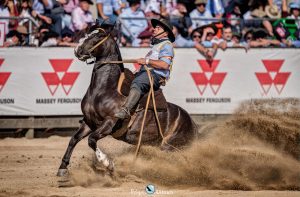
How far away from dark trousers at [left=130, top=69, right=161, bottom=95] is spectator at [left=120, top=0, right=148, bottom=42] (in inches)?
182

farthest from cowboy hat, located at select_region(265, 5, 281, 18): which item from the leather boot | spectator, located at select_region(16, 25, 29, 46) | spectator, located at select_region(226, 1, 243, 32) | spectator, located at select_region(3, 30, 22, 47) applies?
the leather boot

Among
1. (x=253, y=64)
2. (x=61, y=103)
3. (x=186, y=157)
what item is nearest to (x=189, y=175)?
(x=186, y=157)

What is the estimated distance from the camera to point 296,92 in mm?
14680

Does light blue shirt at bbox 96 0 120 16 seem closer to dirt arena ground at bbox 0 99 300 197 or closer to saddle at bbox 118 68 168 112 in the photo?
dirt arena ground at bbox 0 99 300 197

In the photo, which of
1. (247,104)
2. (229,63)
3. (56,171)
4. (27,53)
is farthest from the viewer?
(229,63)

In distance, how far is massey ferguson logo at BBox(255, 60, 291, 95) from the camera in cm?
1441

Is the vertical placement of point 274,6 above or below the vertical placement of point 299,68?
above

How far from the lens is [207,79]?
1400cm

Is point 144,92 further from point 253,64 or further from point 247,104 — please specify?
point 253,64

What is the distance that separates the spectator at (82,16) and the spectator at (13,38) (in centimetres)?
119

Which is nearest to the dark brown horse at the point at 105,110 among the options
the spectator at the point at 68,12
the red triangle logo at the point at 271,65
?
the spectator at the point at 68,12

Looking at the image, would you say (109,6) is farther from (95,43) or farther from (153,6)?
(95,43)

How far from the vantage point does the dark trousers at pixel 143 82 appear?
8.95 m

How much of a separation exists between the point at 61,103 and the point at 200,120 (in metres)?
3.07
